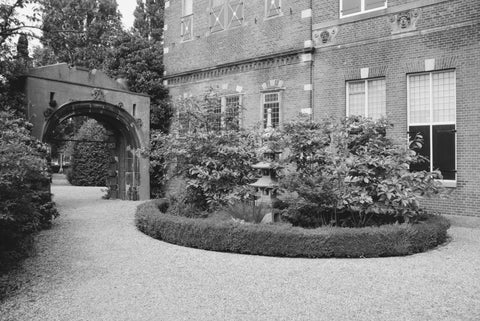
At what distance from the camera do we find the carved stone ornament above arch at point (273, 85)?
47.9ft

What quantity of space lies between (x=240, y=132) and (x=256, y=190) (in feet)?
5.71

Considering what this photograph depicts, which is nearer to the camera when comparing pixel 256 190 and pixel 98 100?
pixel 256 190

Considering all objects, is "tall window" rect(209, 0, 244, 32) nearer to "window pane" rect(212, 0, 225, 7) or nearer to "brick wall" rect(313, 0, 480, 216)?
"window pane" rect(212, 0, 225, 7)

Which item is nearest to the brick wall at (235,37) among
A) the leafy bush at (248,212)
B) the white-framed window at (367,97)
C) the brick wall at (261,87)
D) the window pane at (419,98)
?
the brick wall at (261,87)

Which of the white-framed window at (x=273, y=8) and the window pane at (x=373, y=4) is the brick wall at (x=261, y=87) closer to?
the white-framed window at (x=273, y=8)

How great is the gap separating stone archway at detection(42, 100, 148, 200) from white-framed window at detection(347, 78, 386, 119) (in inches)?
316

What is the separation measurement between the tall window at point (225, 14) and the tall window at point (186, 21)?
4.15 ft

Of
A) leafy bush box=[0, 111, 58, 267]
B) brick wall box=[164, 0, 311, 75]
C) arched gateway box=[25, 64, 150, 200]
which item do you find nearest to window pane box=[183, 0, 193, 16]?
brick wall box=[164, 0, 311, 75]

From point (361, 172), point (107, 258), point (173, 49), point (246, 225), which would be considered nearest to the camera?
point (107, 258)

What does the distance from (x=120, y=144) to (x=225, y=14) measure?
7152mm

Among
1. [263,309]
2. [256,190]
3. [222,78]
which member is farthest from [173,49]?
[263,309]

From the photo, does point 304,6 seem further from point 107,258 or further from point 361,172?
point 107,258

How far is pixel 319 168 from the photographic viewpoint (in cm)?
966

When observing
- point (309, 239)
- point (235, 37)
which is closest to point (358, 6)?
point (235, 37)
